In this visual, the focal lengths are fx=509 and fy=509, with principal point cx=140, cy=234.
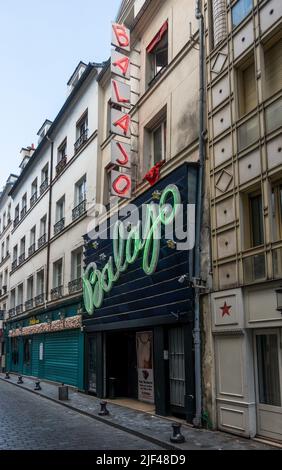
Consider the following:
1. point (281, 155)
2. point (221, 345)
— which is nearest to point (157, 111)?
point (281, 155)

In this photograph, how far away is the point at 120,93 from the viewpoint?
15.2 m

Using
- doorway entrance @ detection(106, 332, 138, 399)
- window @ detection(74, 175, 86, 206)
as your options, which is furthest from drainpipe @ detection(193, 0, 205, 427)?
window @ detection(74, 175, 86, 206)

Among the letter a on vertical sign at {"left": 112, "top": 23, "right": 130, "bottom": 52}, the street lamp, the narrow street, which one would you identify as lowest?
the narrow street

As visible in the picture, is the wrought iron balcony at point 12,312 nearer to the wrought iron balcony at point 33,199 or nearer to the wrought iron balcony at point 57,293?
the wrought iron balcony at point 33,199

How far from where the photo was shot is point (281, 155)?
29.1 feet

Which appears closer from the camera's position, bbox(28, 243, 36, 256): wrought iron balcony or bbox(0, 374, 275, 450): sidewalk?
bbox(0, 374, 275, 450): sidewalk

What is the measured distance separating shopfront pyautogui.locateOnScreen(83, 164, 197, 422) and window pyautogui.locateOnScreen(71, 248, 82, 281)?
2109mm

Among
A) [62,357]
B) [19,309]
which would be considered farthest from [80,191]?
[19,309]

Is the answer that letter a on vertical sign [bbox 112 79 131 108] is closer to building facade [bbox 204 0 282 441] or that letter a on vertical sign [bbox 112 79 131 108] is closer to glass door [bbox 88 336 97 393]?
building facade [bbox 204 0 282 441]

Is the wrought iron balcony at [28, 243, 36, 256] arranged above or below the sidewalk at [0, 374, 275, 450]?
above

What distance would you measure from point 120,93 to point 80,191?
21.7ft

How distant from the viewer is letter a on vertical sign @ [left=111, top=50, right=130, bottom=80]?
49.5 ft

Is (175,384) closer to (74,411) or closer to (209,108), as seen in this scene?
(74,411)

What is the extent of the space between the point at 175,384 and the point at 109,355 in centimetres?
488
